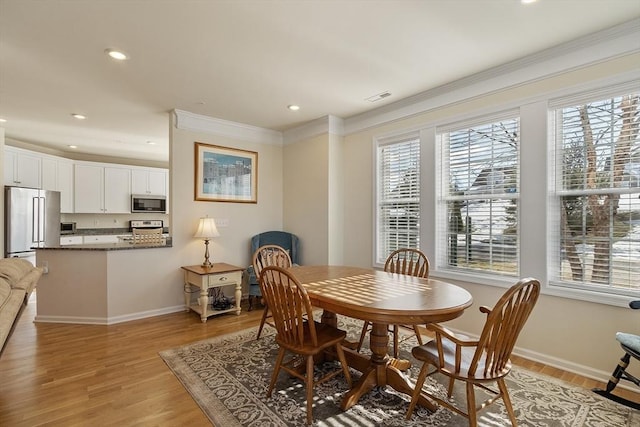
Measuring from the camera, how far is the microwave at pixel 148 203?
683cm

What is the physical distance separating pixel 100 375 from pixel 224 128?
3.24 metres

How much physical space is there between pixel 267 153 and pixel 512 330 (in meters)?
4.16

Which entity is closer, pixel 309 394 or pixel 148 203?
pixel 309 394

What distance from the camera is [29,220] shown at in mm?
5145

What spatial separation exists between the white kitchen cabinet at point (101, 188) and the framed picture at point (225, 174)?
3414 millimetres

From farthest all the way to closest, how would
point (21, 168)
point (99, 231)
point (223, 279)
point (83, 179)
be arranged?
point (99, 231) → point (83, 179) → point (21, 168) → point (223, 279)

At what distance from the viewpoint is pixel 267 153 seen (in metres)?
5.07

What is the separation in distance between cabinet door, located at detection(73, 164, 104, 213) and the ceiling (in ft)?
8.43

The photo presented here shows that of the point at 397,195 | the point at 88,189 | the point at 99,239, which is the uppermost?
the point at 88,189

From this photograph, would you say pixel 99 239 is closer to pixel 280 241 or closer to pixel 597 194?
pixel 280 241

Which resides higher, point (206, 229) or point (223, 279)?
point (206, 229)

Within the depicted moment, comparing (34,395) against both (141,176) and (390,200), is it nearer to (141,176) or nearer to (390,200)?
(390,200)

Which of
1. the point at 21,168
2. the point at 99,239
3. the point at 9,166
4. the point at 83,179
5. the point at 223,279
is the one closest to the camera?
the point at 223,279

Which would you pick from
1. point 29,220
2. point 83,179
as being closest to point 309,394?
point 29,220
